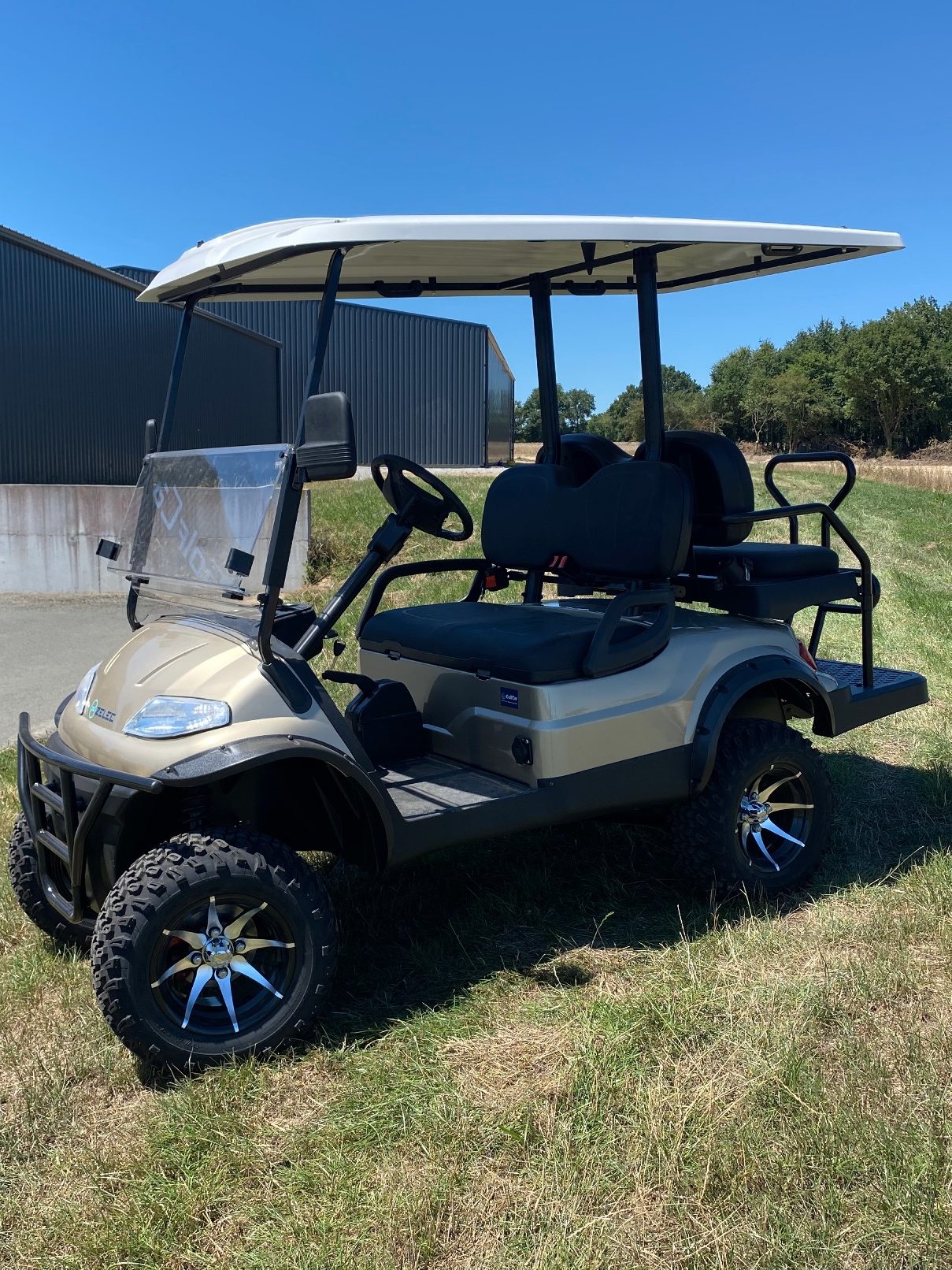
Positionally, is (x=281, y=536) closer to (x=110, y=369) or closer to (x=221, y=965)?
(x=221, y=965)

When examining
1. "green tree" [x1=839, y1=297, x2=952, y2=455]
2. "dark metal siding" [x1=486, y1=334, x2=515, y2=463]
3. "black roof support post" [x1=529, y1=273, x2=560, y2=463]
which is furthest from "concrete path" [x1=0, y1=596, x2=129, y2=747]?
"green tree" [x1=839, y1=297, x2=952, y2=455]

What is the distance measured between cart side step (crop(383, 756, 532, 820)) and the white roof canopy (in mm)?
1524

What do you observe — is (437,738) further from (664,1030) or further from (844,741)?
(844,741)

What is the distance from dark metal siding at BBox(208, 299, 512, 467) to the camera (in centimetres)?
2344

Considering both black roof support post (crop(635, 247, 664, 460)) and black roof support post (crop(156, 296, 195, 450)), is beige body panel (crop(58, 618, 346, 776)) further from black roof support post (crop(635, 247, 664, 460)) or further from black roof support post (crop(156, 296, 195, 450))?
black roof support post (crop(635, 247, 664, 460))

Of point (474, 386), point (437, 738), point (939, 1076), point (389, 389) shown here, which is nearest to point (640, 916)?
point (437, 738)

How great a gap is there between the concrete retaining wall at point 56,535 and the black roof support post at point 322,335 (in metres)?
8.51

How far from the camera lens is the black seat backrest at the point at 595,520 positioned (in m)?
3.57

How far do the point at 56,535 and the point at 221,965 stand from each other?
30.6ft

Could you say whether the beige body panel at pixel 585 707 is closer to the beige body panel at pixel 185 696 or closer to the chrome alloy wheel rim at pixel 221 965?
the beige body panel at pixel 185 696

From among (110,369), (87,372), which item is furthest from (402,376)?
(87,372)

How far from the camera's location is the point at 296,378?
916 inches

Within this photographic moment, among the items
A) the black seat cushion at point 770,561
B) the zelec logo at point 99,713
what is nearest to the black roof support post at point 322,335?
the zelec logo at point 99,713

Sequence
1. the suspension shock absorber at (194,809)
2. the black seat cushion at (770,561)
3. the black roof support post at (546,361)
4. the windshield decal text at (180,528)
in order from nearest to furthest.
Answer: the suspension shock absorber at (194,809), the windshield decal text at (180,528), the black seat cushion at (770,561), the black roof support post at (546,361)
